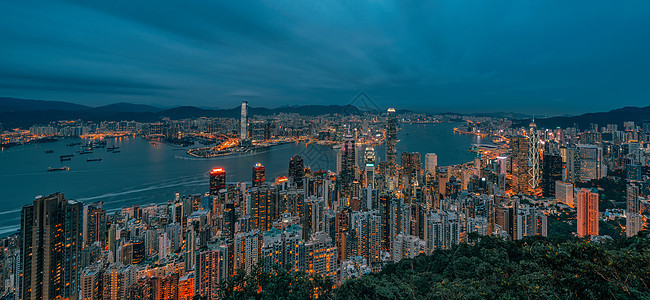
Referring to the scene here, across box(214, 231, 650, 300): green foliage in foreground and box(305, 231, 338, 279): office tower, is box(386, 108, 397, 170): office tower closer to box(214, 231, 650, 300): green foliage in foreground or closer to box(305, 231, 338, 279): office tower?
box(305, 231, 338, 279): office tower

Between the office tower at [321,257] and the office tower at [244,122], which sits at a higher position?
the office tower at [244,122]

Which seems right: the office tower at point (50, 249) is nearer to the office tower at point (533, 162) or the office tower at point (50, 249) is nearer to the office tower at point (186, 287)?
the office tower at point (186, 287)

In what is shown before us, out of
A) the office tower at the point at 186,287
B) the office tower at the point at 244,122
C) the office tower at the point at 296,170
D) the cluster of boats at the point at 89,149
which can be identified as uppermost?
the office tower at the point at 244,122

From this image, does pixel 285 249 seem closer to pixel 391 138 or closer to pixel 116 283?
pixel 116 283

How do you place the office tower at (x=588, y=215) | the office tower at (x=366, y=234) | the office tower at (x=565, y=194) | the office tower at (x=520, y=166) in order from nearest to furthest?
the office tower at (x=366, y=234) → the office tower at (x=588, y=215) → the office tower at (x=565, y=194) → the office tower at (x=520, y=166)

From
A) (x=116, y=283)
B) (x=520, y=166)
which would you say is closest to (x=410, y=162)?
(x=520, y=166)

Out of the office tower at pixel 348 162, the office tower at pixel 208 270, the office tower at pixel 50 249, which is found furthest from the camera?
the office tower at pixel 348 162

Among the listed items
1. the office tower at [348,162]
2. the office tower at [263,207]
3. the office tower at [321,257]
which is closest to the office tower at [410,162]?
the office tower at [348,162]

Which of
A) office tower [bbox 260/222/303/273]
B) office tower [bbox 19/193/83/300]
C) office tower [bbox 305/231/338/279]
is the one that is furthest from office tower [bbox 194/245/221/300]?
office tower [bbox 19/193/83/300]
